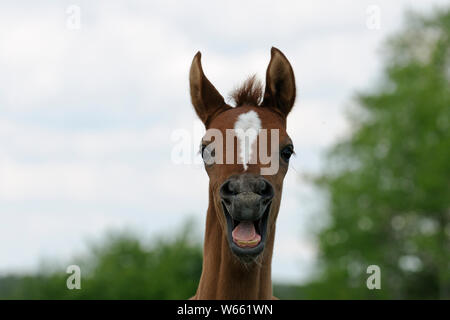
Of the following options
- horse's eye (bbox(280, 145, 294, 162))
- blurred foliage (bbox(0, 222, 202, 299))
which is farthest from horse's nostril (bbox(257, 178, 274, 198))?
blurred foliage (bbox(0, 222, 202, 299))

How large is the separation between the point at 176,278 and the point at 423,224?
47.5 feet

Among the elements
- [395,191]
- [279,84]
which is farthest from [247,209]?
[395,191]

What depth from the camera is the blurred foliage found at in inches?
1351

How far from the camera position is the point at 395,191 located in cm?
3181

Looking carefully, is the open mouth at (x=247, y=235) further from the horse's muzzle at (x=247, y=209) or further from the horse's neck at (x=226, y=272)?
the horse's neck at (x=226, y=272)

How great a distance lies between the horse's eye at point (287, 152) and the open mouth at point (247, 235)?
65 cm

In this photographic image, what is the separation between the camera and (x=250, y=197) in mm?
4551

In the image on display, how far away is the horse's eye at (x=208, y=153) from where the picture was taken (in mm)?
5270

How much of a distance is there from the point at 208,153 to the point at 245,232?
3.12ft

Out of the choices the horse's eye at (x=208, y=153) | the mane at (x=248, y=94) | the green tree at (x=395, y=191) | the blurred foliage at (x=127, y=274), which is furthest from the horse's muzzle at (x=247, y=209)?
the blurred foliage at (x=127, y=274)

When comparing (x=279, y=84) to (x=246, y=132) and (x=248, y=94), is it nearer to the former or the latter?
(x=248, y=94)
